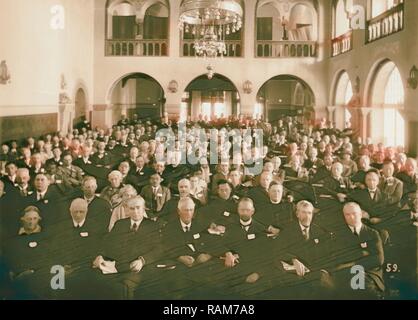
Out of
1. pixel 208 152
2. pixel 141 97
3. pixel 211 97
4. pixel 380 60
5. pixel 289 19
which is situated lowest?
pixel 208 152

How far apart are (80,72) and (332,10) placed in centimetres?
832

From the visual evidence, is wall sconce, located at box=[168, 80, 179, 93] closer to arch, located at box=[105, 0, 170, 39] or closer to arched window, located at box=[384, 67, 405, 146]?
arch, located at box=[105, 0, 170, 39]

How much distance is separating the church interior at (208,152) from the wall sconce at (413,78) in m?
0.07

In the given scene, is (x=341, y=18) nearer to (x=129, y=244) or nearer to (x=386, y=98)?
(x=386, y=98)

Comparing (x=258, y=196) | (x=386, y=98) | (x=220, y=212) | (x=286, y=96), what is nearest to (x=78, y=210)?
(x=220, y=212)

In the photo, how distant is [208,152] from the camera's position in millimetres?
10805

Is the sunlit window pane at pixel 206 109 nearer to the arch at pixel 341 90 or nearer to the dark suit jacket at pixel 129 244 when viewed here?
the arch at pixel 341 90

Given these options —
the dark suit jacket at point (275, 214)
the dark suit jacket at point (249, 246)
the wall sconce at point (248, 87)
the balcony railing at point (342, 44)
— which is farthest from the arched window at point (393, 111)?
the dark suit jacket at point (249, 246)

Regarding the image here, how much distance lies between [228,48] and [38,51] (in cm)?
850

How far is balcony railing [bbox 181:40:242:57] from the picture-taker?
57.1 ft

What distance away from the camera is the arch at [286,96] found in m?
16.6

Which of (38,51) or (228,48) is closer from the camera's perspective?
(38,51)

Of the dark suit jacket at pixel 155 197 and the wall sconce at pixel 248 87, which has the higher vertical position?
the wall sconce at pixel 248 87
